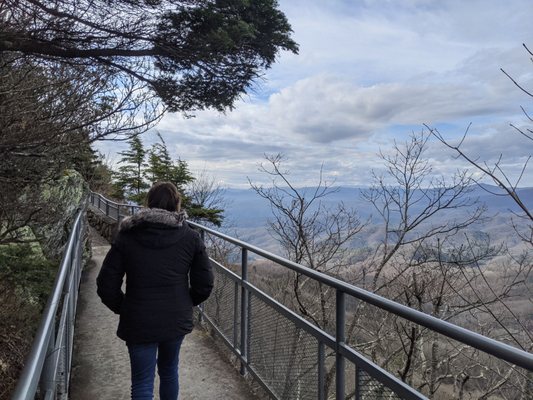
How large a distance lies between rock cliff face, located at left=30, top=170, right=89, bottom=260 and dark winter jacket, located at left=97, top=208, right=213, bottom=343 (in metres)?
5.98

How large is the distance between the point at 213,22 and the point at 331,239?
6.92m

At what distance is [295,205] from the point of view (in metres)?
12.0

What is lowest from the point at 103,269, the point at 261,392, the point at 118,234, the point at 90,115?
the point at 261,392

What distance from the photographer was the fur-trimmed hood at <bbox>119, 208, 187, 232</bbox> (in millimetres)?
2758

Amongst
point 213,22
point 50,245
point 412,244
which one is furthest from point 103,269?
point 412,244

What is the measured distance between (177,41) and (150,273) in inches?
250

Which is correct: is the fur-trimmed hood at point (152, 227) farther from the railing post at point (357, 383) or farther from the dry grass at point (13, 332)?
the dry grass at point (13, 332)

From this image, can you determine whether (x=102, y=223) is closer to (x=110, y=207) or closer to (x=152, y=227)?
(x=110, y=207)

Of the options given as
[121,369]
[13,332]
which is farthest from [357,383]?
[13,332]

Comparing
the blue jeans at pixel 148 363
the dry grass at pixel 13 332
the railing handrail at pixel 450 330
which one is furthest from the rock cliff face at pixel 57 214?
the railing handrail at pixel 450 330

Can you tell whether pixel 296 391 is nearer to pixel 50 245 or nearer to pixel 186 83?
pixel 186 83

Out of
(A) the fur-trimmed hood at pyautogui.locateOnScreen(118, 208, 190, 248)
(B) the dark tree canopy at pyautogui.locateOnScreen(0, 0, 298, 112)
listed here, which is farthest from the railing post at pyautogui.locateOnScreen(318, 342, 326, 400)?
(B) the dark tree canopy at pyautogui.locateOnScreen(0, 0, 298, 112)

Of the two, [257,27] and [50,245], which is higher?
[257,27]

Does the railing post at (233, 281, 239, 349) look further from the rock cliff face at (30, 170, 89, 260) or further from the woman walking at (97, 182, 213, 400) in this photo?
the rock cliff face at (30, 170, 89, 260)
